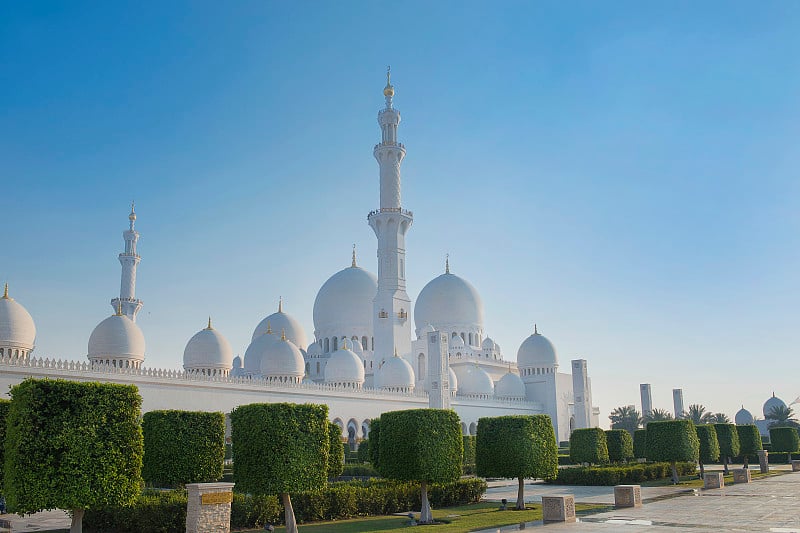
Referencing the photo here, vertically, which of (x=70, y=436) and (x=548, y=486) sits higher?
(x=70, y=436)

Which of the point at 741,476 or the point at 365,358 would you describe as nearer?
the point at 741,476

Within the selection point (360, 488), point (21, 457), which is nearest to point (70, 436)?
point (21, 457)

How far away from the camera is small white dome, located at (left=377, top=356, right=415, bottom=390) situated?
48219 millimetres

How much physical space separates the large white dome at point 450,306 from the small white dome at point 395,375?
10.7 meters

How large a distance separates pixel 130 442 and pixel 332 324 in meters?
44.0

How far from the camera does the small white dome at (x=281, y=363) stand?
44.1 m

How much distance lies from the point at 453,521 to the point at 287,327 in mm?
40380

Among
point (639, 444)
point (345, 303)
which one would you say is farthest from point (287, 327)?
point (639, 444)

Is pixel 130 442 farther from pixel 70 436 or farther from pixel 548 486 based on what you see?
pixel 548 486

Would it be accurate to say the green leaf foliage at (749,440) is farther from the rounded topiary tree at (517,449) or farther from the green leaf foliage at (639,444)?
the rounded topiary tree at (517,449)

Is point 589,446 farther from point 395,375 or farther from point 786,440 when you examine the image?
point 395,375

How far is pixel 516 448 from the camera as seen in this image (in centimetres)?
2070

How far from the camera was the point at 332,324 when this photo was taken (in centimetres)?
5697

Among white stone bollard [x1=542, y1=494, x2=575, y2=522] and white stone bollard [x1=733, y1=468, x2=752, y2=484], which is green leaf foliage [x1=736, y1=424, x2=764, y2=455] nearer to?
white stone bollard [x1=733, y1=468, x2=752, y2=484]
